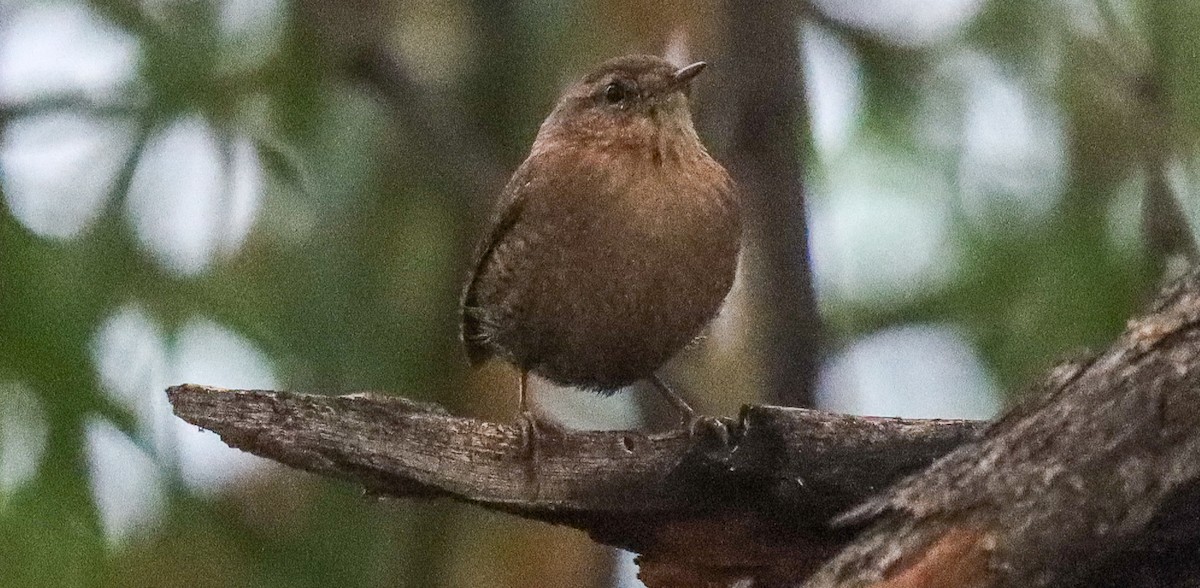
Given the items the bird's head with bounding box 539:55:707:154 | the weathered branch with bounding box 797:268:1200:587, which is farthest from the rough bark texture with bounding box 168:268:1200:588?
the bird's head with bounding box 539:55:707:154

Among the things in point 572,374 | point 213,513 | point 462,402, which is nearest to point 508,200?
point 572,374

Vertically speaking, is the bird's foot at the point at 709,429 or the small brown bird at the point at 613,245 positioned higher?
the small brown bird at the point at 613,245

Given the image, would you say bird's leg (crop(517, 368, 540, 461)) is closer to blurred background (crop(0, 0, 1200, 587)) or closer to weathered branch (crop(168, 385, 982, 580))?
weathered branch (crop(168, 385, 982, 580))

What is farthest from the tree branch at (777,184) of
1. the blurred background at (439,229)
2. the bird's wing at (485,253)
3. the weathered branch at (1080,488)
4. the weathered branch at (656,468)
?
the weathered branch at (1080,488)

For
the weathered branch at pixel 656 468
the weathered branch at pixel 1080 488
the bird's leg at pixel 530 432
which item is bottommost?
the weathered branch at pixel 1080 488

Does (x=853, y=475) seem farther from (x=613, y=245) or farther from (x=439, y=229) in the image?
(x=439, y=229)

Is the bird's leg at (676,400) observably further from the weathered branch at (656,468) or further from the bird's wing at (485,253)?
the weathered branch at (656,468)

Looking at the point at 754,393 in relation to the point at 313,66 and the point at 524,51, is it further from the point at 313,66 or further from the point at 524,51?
the point at 313,66
